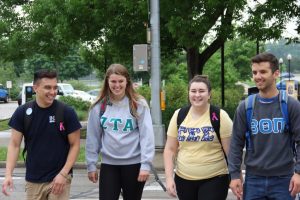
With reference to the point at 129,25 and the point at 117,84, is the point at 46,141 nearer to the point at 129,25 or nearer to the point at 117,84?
the point at 117,84

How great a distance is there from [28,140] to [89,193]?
14.9 ft

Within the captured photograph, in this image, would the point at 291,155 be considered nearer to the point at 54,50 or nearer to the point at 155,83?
the point at 155,83

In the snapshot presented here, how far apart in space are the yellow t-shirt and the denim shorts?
0.38 m

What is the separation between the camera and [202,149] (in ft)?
14.0

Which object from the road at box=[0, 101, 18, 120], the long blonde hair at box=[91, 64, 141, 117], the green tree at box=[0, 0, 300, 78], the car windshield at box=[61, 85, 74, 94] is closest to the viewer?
the long blonde hair at box=[91, 64, 141, 117]

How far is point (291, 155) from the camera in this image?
3.88 meters

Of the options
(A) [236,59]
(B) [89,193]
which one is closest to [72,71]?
(A) [236,59]

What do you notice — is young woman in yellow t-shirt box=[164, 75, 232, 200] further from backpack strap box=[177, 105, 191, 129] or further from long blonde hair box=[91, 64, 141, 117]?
long blonde hair box=[91, 64, 141, 117]

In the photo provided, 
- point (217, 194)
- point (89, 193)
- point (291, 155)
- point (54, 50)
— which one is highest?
point (54, 50)

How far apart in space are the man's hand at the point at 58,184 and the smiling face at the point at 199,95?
46.8 inches

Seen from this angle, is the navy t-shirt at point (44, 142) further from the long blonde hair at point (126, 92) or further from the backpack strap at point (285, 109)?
the backpack strap at point (285, 109)

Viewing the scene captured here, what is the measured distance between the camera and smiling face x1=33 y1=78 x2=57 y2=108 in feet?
14.4

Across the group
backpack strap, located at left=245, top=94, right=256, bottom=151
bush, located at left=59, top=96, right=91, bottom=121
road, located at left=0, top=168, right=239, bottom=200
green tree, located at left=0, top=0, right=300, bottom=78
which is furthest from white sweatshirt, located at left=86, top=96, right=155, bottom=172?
bush, located at left=59, top=96, right=91, bottom=121

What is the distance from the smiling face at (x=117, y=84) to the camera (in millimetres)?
4652
